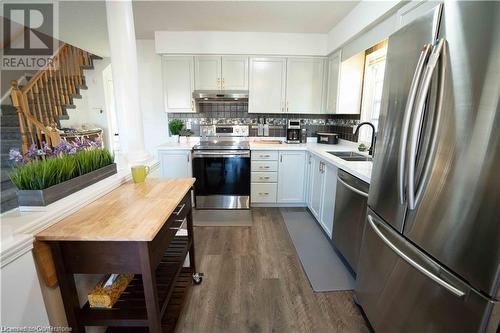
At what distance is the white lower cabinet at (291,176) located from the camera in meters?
3.22

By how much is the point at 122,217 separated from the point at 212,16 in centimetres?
260

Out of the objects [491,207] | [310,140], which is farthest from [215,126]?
[491,207]

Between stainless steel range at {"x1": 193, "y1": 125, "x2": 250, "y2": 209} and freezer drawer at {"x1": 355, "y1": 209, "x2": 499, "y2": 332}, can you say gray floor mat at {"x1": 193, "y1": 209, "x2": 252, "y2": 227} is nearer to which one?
stainless steel range at {"x1": 193, "y1": 125, "x2": 250, "y2": 209}

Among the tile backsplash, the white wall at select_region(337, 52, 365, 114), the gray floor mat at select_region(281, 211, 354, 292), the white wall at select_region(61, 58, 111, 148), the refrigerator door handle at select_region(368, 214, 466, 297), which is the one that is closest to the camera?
the refrigerator door handle at select_region(368, 214, 466, 297)

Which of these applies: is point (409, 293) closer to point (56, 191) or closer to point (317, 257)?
point (317, 257)

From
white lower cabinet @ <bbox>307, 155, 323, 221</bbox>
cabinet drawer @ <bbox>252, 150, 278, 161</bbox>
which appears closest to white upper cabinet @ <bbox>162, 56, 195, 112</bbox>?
cabinet drawer @ <bbox>252, 150, 278, 161</bbox>

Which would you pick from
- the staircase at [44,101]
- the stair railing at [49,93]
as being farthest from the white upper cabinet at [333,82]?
the stair railing at [49,93]

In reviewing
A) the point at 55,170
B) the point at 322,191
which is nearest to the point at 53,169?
the point at 55,170

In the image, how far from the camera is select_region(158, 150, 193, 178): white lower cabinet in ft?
10.4

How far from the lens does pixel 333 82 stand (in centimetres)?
314

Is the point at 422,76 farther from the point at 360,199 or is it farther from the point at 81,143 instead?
the point at 81,143

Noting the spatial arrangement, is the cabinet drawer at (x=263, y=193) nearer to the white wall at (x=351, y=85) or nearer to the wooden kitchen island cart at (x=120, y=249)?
the white wall at (x=351, y=85)

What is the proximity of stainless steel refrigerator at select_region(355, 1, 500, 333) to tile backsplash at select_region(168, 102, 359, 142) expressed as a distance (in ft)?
7.96

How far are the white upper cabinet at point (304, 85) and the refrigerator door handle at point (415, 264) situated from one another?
2335 mm
